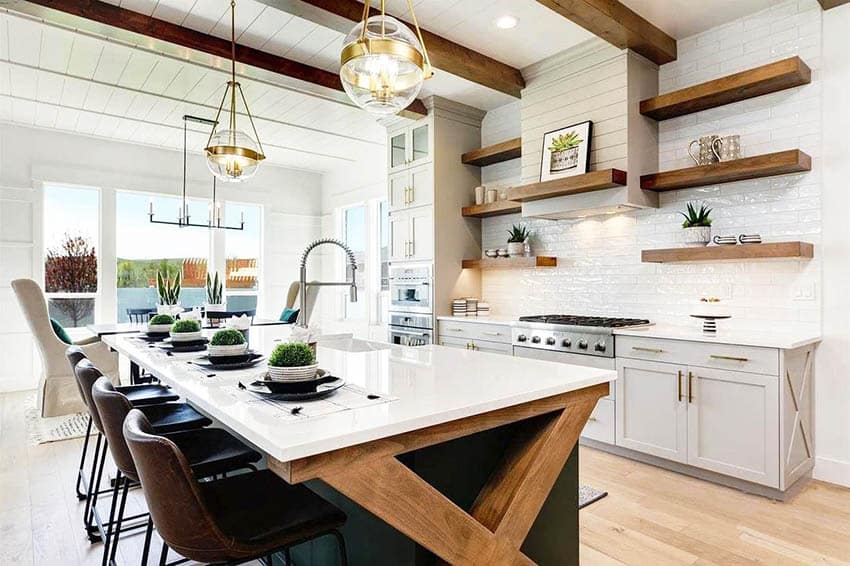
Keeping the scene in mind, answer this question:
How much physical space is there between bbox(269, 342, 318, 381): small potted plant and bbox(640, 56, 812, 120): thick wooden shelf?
3.22m

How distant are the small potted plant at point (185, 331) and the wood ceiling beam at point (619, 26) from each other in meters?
2.62

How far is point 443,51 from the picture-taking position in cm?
377

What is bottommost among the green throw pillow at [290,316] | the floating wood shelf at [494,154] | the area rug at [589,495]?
the area rug at [589,495]

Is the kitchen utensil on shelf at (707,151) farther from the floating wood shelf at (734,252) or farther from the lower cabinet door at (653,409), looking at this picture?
the lower cabinet door at (653,409)

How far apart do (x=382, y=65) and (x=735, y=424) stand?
2734mm

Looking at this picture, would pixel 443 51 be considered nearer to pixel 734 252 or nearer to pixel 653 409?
pixel 734 252

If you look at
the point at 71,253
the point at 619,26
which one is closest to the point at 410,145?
the point at 619,26

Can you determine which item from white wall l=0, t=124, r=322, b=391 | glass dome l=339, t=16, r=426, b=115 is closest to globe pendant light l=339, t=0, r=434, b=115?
glass dome l=339, t=16, r=426, b=115

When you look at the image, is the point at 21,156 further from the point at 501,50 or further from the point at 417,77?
the point at 417,77

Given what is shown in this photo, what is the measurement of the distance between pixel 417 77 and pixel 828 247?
2.78 meters

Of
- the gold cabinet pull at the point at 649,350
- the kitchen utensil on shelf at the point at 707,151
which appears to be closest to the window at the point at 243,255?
the gold cabinet pull at the point at 649,350

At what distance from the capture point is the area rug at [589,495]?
2.86 metres

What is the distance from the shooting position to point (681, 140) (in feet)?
12.6

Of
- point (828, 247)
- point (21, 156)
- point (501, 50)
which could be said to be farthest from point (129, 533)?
point (21, 156)
